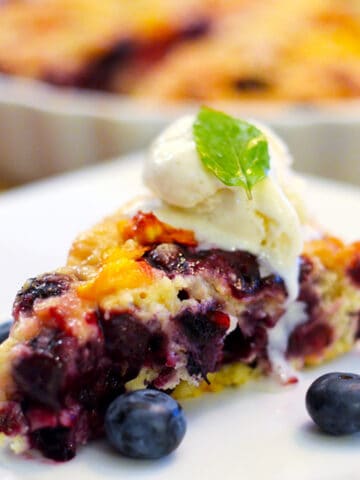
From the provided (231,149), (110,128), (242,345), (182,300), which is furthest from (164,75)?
(182,300)

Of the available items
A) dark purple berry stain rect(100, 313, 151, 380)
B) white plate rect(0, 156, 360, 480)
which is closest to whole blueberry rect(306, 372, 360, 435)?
white plate rect(0, 156, 360, 480)

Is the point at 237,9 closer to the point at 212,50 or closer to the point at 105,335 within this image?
the point at 212,50

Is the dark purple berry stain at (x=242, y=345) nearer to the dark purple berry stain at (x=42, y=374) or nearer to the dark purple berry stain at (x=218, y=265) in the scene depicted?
the dark purple berry stain at (x=218, y=265)

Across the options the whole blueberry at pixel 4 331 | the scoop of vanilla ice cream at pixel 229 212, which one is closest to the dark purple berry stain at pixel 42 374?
the whole blueberry at pixel 4 331

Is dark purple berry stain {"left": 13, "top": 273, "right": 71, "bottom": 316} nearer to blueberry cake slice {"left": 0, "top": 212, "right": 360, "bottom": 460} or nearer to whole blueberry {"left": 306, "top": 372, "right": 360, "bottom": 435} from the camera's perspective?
blueberry cake slice {"left": 0, "top": 212, "right": 360, "bottom": 460}

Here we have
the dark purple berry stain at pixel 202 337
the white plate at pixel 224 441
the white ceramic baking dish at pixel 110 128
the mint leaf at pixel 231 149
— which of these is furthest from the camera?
the white ceramic baking dish at pixel 110 128

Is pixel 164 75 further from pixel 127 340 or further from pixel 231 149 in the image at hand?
pixel 127 340
